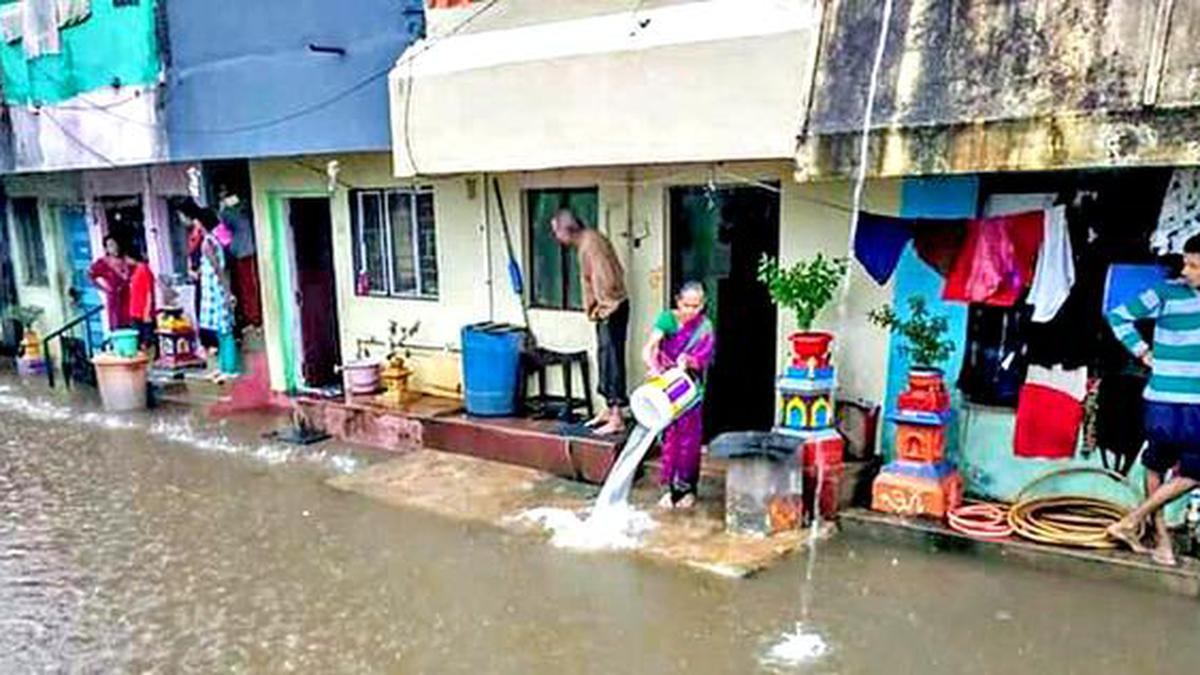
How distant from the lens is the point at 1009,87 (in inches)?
198

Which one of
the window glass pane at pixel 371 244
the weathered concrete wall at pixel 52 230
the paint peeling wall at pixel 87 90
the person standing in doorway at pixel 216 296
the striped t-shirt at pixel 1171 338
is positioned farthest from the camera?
the weathered concrete wall at pixel 52 230

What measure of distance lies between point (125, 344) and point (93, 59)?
3264 mm

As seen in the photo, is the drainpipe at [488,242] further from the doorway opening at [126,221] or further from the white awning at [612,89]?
the doorway opening at [126,221]

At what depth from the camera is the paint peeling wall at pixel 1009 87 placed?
15.0ft

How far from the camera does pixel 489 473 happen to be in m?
8.11

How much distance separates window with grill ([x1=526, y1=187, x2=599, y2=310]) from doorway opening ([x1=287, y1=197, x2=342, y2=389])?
9.94 ft

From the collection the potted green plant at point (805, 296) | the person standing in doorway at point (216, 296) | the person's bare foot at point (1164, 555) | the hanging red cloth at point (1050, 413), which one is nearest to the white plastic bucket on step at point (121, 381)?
the person standing in doorway at point (216, 296)

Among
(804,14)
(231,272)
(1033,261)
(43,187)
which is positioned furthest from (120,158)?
(1033,261)

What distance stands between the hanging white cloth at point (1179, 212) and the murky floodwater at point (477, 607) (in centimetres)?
198

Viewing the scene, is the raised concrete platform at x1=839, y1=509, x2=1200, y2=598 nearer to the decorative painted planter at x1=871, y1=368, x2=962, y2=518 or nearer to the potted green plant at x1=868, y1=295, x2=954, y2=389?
the decorative painted planter at x1=871, y1=368, x2=962, y2=518

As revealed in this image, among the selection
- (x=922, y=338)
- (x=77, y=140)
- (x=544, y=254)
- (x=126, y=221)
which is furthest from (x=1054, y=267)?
(x=126, y=221)

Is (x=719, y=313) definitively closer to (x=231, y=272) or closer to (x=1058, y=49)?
(x=1058, y=49)

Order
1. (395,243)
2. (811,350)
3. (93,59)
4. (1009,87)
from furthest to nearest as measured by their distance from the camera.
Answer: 1. (93,59)
2. (395,243)
3. (811,350)
4. (1009,87)

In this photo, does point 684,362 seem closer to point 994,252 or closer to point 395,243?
point 994,252
